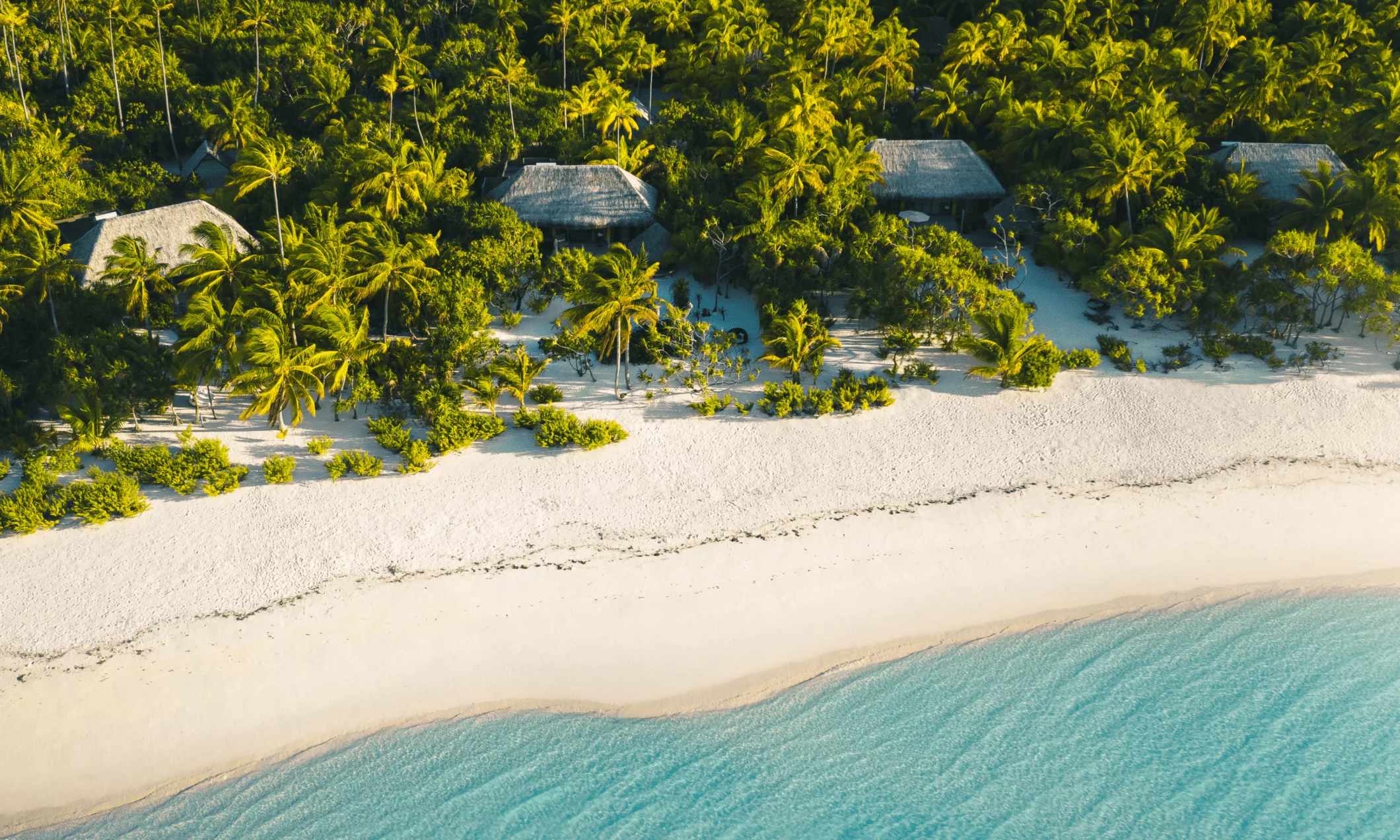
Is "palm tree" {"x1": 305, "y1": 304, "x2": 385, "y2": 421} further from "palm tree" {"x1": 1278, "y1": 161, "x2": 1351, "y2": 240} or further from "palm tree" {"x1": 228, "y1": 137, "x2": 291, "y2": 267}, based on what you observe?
"palm tree" {"x1": 1278, "y1": 161, "x2": 1351, "y2": 240}

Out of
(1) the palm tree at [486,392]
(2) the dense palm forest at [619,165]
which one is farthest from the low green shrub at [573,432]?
(2) the dense palm forest at [619,165]

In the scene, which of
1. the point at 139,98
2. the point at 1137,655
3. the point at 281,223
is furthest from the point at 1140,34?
the point at 139,98

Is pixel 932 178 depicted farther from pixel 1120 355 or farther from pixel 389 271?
pixel 389 271

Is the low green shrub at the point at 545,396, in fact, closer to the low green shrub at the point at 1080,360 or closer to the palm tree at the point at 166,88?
the low green shrub at the point at 1080,360

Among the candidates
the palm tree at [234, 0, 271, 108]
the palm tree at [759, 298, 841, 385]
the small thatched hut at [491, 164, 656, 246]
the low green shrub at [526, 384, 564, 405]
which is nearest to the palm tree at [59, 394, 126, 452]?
the low green shrub at [526, 384, 564, 405]

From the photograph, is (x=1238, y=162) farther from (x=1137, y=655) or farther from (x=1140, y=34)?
(x=1137, y=655)

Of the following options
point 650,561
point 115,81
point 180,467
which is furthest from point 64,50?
point 650,561
